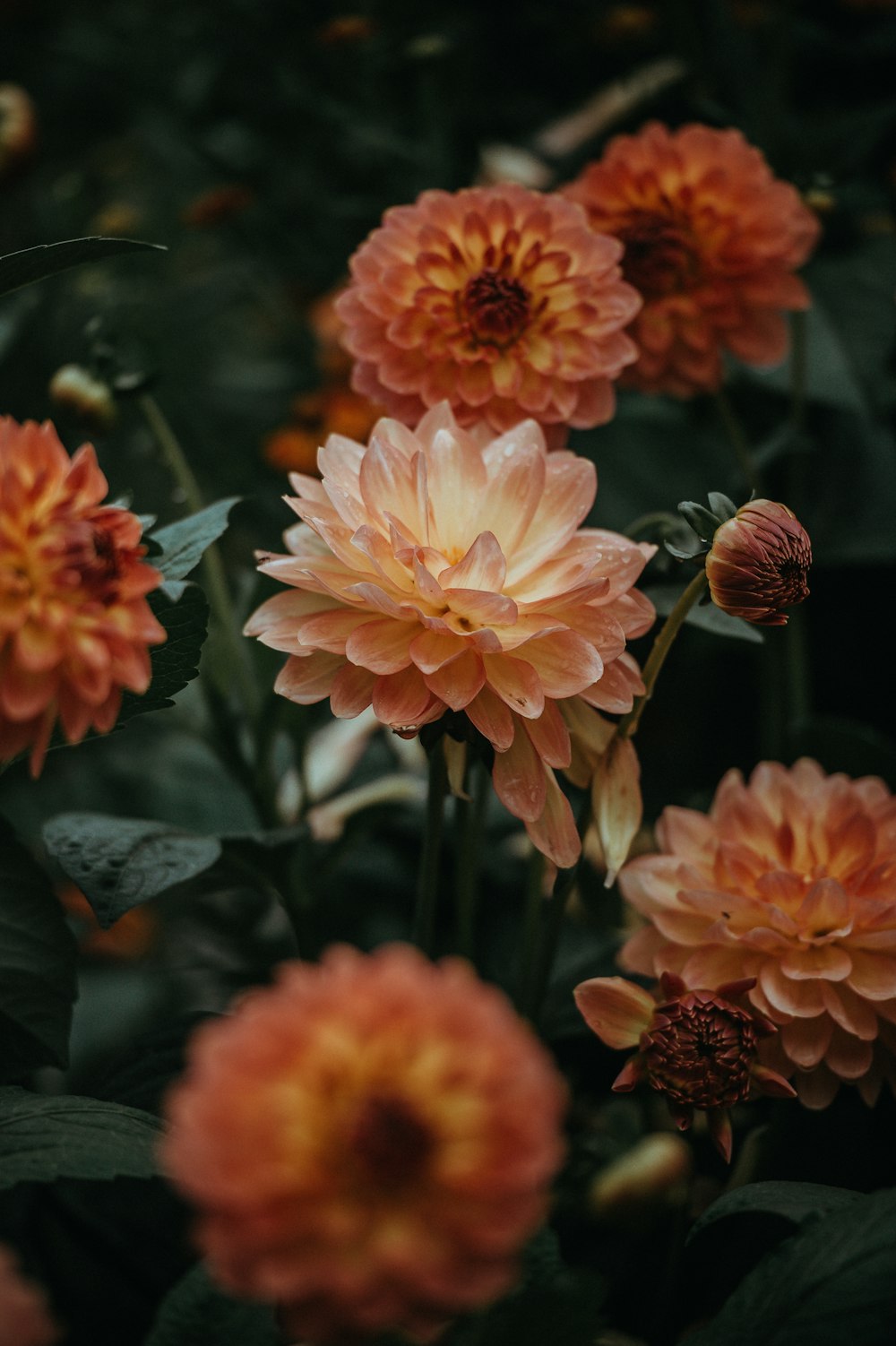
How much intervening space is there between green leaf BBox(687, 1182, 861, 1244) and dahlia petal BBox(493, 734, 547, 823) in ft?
0.50

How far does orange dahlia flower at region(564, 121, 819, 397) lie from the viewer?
61 cm

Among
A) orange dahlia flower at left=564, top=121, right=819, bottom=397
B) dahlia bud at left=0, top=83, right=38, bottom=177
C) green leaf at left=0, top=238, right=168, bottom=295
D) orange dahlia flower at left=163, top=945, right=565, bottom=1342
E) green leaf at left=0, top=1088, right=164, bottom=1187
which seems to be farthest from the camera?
dahlia bud at left=0, top=83, right=38, bottom=177

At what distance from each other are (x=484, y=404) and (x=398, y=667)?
178 mm

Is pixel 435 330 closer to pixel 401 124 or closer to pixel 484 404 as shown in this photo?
pixel 484 404

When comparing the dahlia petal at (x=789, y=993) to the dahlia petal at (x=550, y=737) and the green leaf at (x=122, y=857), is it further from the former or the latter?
the green leaf at (x=122, y=857)

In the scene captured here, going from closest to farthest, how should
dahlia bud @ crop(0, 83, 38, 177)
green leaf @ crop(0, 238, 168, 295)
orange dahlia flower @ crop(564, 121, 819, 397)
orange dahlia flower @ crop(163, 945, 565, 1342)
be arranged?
orange dahlia flower @ crop(163, 945, 565, 1342)
green leaf @ crop(0, 238, 168, 295)
orange dahlia flower @ crop(564, 121, 819, 397)
dahlia bud @ crop(0, 83, 38, 177)

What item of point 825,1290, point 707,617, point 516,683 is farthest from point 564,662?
point 825,1290

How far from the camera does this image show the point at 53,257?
0.46 meters

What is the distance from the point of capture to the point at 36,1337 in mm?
289

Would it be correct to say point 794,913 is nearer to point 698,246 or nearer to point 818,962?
point 818,962

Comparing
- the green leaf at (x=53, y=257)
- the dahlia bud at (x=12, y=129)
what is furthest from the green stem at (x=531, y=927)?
Answer: the dahlia bud at (x=12, y=129)

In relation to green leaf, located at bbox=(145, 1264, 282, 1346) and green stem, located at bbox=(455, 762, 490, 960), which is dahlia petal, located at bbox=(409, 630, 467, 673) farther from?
green leaf, located at bbox=(145, 1264, 282, 1346)

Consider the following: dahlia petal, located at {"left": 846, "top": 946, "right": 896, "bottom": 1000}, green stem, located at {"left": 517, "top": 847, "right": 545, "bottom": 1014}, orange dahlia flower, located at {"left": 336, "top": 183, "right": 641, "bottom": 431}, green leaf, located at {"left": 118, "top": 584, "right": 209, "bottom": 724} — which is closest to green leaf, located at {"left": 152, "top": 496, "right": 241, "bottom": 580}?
green leaf, located at {"left": 118, "top": 584, "right": 209, "bottom": 724}

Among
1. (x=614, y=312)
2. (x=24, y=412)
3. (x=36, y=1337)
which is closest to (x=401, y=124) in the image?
(x=24, y=412)
